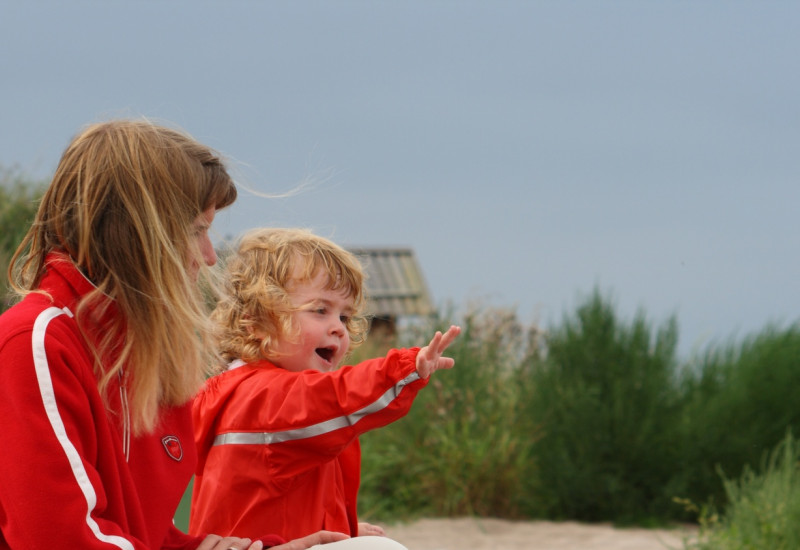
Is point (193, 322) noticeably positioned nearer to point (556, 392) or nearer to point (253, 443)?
point (253, 443)

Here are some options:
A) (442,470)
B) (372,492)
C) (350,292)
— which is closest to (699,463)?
(442,470)

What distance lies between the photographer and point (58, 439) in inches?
61.9

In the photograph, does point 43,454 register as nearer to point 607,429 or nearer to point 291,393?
point 291,393

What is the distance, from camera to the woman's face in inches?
74.5

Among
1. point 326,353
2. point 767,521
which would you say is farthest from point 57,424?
point 767,521

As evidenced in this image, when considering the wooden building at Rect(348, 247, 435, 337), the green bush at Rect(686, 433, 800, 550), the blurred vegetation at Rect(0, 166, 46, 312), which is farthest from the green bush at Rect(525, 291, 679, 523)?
the wooden building at Rect(348, 247, 435, 337)

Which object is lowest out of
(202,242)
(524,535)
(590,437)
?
(524,535)

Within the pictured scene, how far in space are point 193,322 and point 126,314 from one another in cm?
13

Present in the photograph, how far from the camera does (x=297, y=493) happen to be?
234 cm

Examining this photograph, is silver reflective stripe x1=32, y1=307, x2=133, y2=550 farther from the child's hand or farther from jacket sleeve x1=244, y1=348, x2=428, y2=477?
the child's hand

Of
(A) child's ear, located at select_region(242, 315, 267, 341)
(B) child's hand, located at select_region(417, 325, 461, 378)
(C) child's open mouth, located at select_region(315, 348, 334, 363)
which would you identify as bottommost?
(C) child's open mouth, located at select_region(315, 348, 334, 363)

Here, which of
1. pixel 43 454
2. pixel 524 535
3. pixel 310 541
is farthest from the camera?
pixel 524 535

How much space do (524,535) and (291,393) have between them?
4.51 meters

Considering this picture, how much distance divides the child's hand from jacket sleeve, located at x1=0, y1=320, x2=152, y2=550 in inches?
30.3
